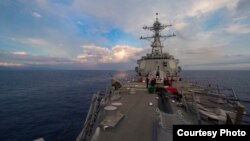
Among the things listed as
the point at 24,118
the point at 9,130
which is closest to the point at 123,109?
the point at 9,130

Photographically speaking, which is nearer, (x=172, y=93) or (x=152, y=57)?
Answer: (x=172, y=93)

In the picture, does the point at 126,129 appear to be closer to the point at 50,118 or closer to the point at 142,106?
the point at 142,106

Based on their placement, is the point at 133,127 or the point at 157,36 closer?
the point at 133,127

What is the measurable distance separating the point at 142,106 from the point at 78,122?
12630 millimetres

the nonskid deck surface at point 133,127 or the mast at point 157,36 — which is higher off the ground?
the mast at point 157,36

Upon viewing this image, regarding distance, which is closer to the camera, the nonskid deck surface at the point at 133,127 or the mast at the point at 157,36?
the nonskid deck surface at the point at 133,127

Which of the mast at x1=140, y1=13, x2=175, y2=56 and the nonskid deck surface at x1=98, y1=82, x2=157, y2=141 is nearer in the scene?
the nonskid deck surface at x1=98, y1=82, x2=157, y2=141

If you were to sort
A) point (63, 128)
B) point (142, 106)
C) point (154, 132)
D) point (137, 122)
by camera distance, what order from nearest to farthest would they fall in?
1. point (154, 132)
2. point (137, 122)
3. point (142, 106)
4. point (63, 128)

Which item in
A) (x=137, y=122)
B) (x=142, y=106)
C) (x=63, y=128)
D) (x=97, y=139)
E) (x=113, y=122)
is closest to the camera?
(x=97, y=139)

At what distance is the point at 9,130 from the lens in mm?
15648

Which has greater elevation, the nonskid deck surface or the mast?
the mast

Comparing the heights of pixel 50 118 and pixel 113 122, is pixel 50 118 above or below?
below

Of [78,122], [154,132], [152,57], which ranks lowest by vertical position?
[78,122]

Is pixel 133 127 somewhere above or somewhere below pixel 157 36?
below
